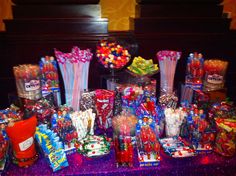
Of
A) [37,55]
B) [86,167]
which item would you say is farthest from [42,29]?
[86,167]

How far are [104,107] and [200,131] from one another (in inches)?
26.9

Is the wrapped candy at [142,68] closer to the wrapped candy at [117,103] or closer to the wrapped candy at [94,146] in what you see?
the wrapped candy at [117,103]

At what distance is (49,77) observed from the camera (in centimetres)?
177

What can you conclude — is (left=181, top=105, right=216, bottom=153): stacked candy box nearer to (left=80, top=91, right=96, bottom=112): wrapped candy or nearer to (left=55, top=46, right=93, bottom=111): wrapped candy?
(left=80, top=91, right=96, bottom=112): wrapped candy

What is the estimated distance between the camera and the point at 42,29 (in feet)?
5.92

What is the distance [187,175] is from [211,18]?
49.4 inches

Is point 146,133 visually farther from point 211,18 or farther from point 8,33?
point 8,33

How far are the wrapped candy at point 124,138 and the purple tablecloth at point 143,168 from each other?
0.18 ft

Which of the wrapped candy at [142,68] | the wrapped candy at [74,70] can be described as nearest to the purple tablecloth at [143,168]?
the wrapped candy at [74,70]

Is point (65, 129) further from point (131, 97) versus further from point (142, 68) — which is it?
Answer: point (142, 68)

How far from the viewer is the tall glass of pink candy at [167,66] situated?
1830 mm

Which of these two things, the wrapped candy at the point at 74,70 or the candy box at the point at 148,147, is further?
the wrapped candy at the point at 74,70

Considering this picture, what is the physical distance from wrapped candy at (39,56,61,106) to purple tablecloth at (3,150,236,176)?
54cm

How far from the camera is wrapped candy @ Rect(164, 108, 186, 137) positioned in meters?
1.58
